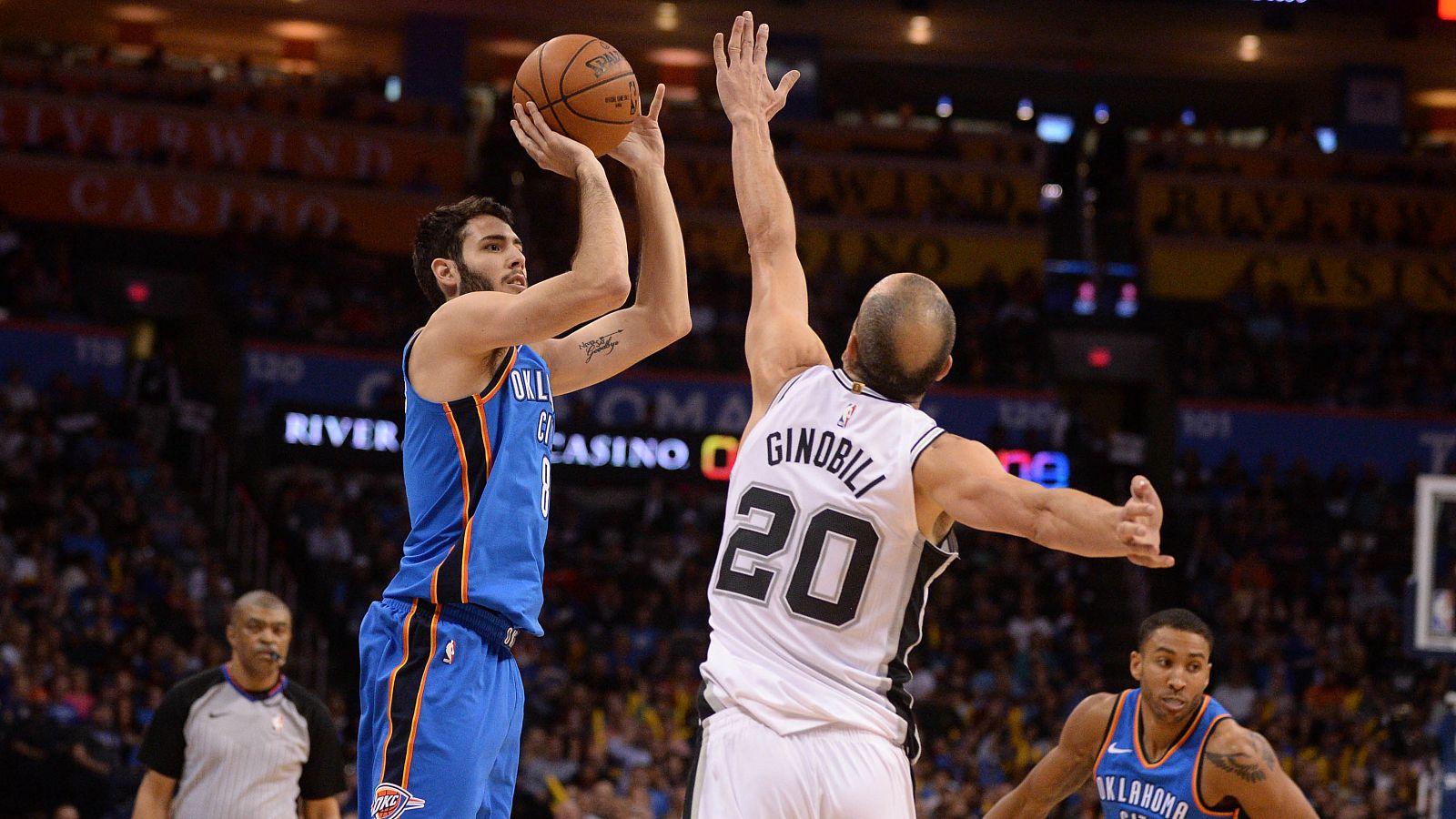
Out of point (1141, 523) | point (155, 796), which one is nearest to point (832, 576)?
point (1141, 523)

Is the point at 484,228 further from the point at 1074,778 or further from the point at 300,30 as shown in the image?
the point at 300,30

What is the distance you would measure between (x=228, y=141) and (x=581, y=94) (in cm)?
1964

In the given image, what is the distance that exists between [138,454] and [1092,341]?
44.0ft

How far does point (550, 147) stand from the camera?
16.0 ft

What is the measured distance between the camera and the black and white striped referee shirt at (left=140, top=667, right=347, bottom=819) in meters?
6.70

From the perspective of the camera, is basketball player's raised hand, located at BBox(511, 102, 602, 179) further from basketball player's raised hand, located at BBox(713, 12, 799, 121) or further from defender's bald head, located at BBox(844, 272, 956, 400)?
defender's bald head, located at BBox(844, 272, 956, 400)

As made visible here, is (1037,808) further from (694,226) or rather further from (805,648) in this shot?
(694,226)

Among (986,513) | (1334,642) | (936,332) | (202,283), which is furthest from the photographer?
(202,283)

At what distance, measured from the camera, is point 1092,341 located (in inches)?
942

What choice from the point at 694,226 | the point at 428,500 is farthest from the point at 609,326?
the point at 694,226

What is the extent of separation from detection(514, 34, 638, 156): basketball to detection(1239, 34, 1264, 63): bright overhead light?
882 inches

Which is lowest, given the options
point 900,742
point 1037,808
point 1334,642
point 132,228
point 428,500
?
point 1334,642

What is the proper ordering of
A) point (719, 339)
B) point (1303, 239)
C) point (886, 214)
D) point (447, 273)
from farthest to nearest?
1. point (1303, 239)
2. point (886, 214)
3. point (719, 339)
4. point (447, 273)

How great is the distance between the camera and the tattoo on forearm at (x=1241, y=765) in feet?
19.6
